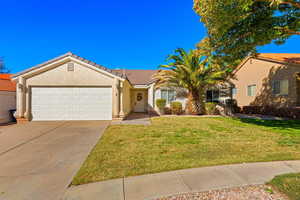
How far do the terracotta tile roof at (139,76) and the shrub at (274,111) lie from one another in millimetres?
10864

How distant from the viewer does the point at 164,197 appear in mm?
2471

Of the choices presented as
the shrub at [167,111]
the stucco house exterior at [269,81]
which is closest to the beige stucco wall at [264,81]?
the stucco house exterior at [269,81]

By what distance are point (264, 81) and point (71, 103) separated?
17559 mm

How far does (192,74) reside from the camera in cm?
1229

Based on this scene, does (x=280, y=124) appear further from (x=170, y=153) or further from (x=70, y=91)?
(x=70, y=91)

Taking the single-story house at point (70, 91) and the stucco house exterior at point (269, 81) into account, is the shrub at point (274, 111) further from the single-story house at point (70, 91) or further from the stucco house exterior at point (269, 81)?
the single-story house at point (70, 91)

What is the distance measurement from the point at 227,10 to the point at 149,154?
7.32m

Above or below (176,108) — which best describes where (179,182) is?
below

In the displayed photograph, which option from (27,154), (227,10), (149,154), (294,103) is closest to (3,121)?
(27,154)

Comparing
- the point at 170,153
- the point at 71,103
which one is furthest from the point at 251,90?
the point at 71,103

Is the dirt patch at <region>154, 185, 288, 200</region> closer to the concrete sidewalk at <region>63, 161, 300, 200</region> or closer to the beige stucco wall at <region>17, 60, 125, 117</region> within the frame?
the concrete sidewalk at <region>63, 161, 300, 200</region>

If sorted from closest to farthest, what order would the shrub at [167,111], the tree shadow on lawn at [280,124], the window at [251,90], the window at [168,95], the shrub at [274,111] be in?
1. the tree shadow on lawn at [280,124]
2. the shrub at [274,111]
3. the shrub at [167,111]
4. the window at [168,95]
5. the window at [251,90]

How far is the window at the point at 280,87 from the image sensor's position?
12.1 meters

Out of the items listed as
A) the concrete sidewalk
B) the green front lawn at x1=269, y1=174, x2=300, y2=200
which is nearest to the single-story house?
the concrete sidewalk
